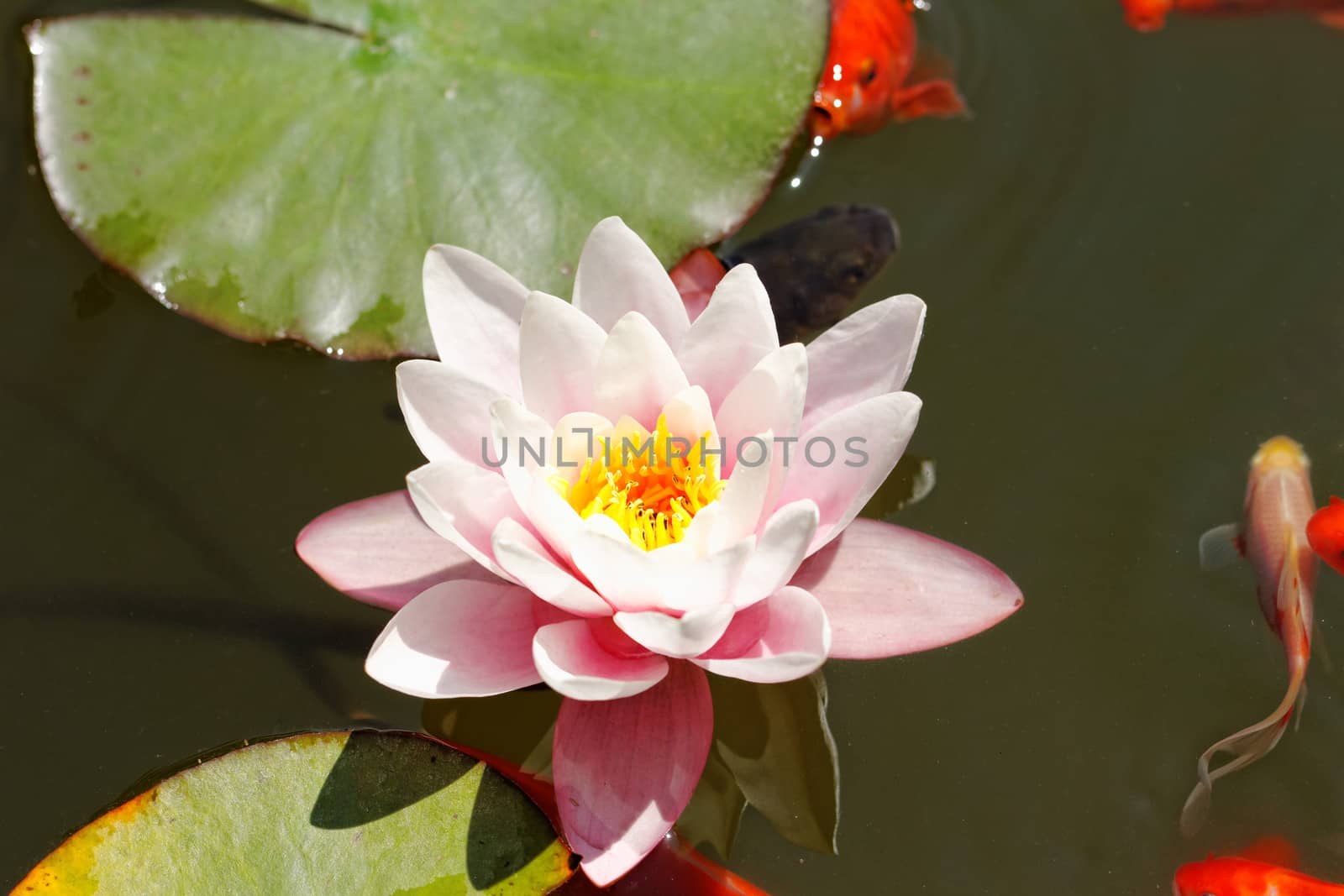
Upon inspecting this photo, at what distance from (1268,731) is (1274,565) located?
320mm

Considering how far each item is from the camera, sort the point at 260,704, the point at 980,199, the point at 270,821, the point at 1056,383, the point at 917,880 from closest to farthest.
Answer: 1. the point at 270,821
2. the point at 917,880
3. the point at 260,704
4. the point at 1056,383
5. the point at 980,199

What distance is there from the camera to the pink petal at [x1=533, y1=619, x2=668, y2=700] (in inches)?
52.9

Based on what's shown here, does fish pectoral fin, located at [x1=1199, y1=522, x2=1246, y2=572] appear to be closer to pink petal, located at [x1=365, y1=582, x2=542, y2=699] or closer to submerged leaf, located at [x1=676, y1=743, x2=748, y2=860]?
submerged leaf, located at [x1=676, y1=743, x2=748, y2=860]

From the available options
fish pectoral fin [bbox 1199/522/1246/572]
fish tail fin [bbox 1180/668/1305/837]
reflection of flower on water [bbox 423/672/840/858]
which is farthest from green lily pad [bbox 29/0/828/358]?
fish tail fin [bbox 1180/668/1305/837]

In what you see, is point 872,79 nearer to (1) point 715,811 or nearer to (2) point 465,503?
(2) point 465,503

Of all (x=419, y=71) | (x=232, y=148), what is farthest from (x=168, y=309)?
(x=419, y=71)

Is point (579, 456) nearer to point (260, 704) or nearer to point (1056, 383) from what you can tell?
point (260, 704)

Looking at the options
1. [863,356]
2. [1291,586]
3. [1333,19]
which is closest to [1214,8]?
[1333,19]

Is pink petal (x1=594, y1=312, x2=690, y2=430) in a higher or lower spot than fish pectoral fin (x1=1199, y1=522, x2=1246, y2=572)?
higher

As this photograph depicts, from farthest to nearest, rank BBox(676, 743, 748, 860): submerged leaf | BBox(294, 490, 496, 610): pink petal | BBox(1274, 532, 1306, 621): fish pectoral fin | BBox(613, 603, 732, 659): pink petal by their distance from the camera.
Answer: BBox(1274, 532, 1306, 621): fish pectoral fin, BBox(676, 743, 748, 860): submerged leaf, BBox(294, 490, 496, 610): pink petal, BBox(613, 603, 732, 659): pink petal

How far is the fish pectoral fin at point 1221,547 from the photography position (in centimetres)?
202

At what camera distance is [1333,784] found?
1825 millimetres

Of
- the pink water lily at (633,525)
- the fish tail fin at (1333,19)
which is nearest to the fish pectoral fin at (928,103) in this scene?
the fish tail fin at (1333,19)

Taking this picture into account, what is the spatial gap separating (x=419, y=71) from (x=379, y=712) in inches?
51.9
